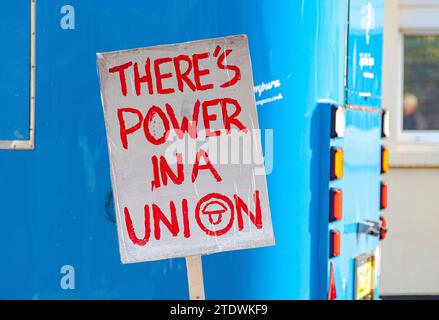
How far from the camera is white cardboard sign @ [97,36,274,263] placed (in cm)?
338

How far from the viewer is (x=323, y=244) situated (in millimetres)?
4207

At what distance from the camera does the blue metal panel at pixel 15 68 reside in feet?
12.3

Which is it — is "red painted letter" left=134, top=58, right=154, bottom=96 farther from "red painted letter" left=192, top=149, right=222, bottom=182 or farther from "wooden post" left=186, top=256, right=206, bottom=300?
"wooden post" left=186, top=256, right=206, bottom=300

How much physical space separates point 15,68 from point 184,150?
77cm

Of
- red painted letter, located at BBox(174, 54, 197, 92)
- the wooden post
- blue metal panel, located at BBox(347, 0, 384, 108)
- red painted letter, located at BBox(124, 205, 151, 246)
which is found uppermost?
blue metal panel, located at BBox(347, 0, 384, 108)

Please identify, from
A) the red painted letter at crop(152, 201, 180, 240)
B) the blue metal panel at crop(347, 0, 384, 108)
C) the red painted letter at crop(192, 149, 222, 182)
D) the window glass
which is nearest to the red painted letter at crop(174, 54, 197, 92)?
the red painted letter at crop(192, 149, 222, 182)

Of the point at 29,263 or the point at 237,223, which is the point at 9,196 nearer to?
the point at 29,263

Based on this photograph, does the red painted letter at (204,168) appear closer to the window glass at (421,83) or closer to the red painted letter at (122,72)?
the red painted letter at (122,72)

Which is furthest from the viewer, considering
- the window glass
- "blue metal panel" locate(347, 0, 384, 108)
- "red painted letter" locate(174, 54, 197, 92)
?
the window glass

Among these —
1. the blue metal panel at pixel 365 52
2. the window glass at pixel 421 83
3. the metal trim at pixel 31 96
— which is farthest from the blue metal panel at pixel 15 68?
the window glass at pixel 421 83

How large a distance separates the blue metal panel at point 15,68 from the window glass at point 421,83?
18.6 feet

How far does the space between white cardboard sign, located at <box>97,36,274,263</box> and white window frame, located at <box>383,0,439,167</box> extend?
5.15 meters

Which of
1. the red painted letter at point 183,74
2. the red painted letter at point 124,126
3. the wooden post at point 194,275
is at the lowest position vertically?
the wooden post at point 194,275

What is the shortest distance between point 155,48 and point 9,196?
2.70ft
